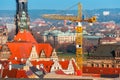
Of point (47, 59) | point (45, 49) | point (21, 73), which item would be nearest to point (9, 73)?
point (21, 73)

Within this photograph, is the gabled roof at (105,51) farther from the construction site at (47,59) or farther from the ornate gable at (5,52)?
the ornate gable at (5,52)

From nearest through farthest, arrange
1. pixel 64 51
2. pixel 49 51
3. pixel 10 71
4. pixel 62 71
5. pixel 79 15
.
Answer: pixel 10 71 → pixel 62 71 → pixel 79 15 → pixel 49 51 → pixel 64 51

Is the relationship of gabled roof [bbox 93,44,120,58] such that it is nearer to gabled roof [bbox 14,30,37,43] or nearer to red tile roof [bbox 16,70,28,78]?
gabled roof [bbox 14,30,37,43]

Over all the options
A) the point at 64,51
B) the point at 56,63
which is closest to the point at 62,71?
the point at 56,63

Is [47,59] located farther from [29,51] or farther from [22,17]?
[22,17]

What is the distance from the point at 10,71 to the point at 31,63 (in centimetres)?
956

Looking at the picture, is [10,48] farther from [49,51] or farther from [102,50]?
[102,50]

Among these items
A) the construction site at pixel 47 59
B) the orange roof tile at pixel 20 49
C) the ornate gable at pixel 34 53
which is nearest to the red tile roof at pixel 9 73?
the construction site at pixel 47 59

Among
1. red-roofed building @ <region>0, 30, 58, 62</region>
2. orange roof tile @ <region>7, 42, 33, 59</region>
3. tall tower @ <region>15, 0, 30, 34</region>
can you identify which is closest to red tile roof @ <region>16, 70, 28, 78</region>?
red-roofed building @ <region>0, 30, 58, 62</region>

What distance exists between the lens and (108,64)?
64688mm

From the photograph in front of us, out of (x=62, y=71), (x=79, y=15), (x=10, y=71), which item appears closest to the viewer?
(x=10, y=71)

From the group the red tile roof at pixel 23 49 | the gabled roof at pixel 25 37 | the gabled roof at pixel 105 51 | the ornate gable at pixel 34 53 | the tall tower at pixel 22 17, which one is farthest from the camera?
the tall tower at pixel 22 17

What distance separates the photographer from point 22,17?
259 feet

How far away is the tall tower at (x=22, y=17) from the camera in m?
77.7
